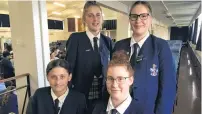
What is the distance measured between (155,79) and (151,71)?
Result: 0.06m

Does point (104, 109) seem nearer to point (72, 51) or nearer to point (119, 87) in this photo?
point (119, 87)

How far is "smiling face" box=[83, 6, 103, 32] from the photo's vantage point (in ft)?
5.62

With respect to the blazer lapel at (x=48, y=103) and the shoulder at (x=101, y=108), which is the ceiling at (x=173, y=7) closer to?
the blazer lapel at (x=48, y=103)

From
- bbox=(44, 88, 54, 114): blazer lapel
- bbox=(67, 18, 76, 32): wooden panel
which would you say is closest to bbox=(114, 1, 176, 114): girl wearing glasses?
bbox=(44, 88, 54, 114): blazer lapel

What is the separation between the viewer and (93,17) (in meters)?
1.72

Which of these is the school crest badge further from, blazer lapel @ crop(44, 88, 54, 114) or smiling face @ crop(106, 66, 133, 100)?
blazer lapel @ crop(44, 88, 54, 114)

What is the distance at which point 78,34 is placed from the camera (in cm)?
184

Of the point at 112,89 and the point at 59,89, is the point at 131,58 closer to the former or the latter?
the point at 112,89

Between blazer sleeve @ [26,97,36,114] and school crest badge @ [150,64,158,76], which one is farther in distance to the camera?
blazer sleeve @ [26,97,36,114]

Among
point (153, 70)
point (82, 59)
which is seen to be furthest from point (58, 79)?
point (153, 70)

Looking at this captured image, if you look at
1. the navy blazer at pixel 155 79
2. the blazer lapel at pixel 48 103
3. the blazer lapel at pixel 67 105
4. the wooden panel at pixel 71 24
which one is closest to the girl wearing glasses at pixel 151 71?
the navy blazer at pixel 155 79

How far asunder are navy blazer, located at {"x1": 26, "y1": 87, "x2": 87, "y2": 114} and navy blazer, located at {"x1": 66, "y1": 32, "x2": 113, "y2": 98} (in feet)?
0.52

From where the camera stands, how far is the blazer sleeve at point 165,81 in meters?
1.38

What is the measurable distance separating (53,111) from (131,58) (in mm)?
723
